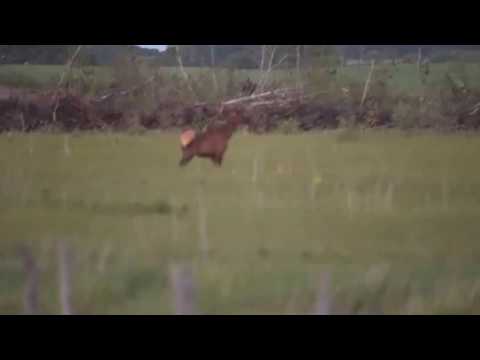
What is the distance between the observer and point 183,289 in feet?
9.74

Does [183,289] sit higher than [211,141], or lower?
lower

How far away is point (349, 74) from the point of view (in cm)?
306

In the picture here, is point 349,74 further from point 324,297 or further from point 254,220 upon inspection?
point 324,297

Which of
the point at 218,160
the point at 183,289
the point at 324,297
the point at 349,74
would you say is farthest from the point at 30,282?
the point at 349,74

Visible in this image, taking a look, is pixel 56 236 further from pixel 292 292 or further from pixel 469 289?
pixel 469 289

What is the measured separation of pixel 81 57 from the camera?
3.07 meters

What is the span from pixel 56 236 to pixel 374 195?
1.48m

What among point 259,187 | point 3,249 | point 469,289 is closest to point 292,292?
point 259,187

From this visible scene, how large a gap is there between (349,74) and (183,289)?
125 cm

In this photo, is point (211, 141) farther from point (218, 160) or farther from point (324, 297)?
point (324, 297)

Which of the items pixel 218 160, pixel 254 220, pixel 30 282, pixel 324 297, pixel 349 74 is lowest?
pixel 324 297

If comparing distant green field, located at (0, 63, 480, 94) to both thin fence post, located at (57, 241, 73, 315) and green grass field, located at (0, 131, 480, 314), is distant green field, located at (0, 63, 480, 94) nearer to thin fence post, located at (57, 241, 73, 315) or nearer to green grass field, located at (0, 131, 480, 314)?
green grass field, located at (0, 131, 480, 314)

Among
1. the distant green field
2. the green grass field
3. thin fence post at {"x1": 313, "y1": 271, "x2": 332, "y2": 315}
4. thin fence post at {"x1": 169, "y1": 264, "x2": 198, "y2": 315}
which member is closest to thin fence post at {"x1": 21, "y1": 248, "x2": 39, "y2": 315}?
the green grass field

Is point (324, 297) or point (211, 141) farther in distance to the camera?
point (211, 141)
